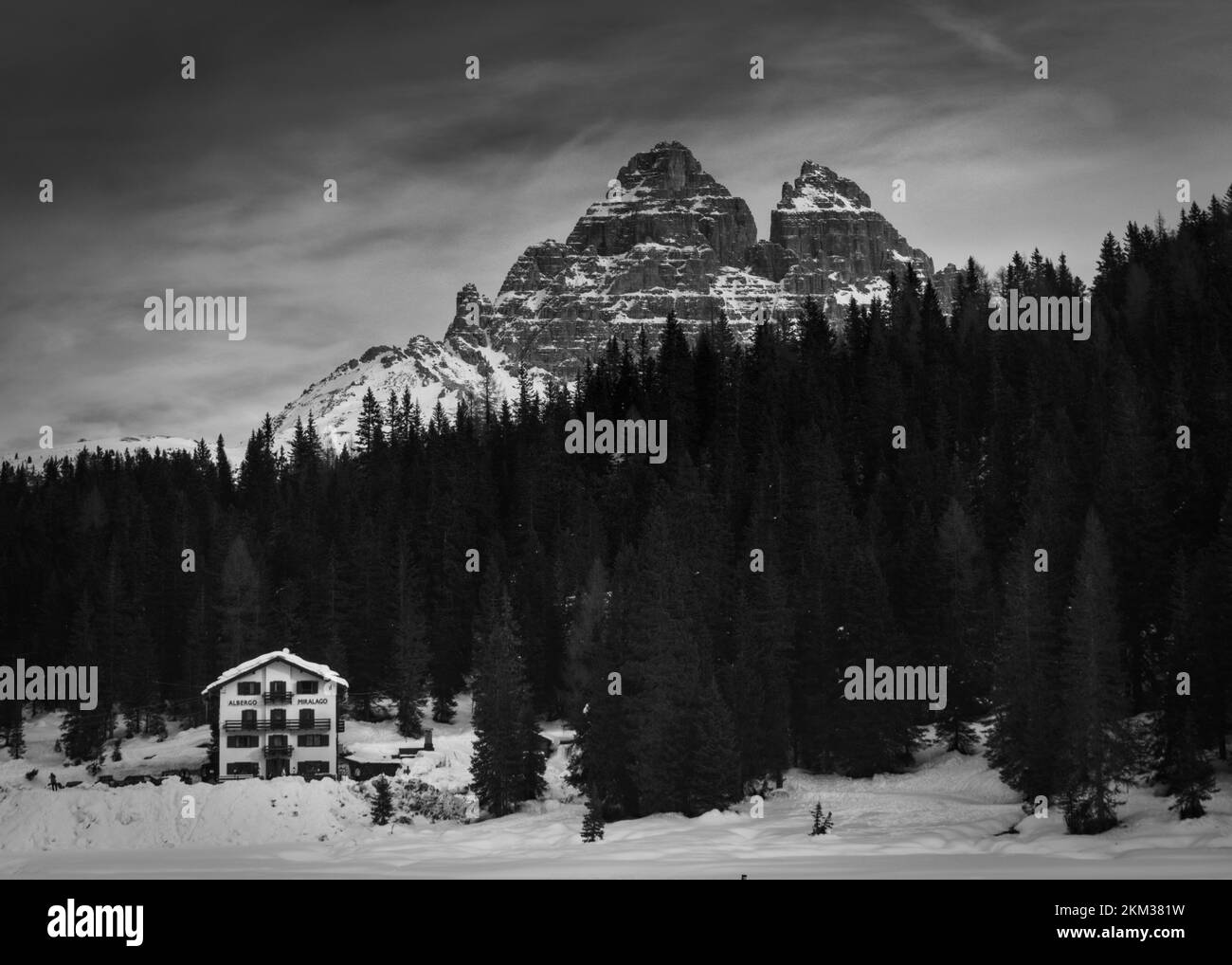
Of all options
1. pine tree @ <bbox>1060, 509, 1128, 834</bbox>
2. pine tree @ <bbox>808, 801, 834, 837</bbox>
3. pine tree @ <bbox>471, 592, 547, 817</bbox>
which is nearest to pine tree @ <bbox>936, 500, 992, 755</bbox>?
pine tree @ <bbox>1060, 509, 1128, 834</bbox>

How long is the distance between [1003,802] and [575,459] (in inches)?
2398

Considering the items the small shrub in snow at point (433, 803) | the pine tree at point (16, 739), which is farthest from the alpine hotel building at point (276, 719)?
the pine tree at point (16, 739)

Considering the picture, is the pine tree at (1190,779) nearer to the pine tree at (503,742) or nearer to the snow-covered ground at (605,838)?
the snow-covered ground at (605,838)

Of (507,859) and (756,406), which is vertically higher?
(756,406)

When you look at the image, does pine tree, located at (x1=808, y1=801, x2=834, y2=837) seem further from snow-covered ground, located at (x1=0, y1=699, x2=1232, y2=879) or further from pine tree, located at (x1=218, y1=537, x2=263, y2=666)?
pine tree, located at (x1=218, y1=537, x2=263, y2=666)

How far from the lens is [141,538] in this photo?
108812mm

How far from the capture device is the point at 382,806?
2379 inches

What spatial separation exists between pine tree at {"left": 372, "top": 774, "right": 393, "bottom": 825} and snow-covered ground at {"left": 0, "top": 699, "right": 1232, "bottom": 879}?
0.63 m

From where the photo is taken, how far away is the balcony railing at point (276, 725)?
7300cm

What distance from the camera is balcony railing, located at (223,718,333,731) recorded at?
240 feet
